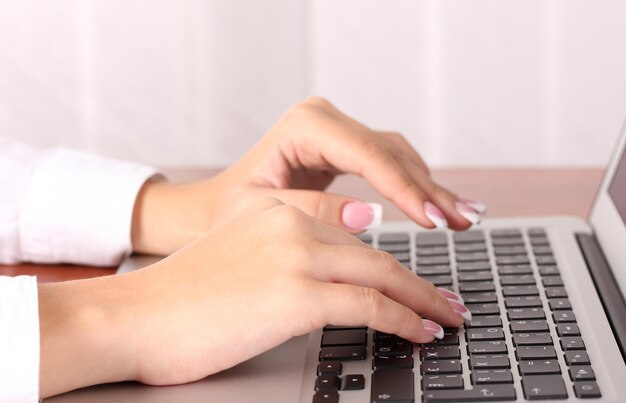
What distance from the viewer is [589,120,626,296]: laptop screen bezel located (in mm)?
846

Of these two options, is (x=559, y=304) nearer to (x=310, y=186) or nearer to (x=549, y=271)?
(x=549, y=271)

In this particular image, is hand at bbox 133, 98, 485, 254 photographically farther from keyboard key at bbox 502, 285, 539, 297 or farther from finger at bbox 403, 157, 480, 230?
keyboard key at bbox 502, 285, 539, 297

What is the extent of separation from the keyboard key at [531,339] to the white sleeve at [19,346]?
320 millimetres

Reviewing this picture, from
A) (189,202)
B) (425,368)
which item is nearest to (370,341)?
(425,368)

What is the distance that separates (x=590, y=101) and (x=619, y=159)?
1.41 metres

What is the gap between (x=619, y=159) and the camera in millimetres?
966

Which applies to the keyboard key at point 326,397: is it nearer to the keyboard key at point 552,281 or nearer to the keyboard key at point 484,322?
the keyboard key at point 484,322

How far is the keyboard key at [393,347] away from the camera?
688mm

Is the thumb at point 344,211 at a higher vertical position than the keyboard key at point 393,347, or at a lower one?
higher

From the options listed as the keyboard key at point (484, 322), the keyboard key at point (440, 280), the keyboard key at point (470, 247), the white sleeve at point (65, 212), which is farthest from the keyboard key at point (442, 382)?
the white sleeve at point (65, 212)

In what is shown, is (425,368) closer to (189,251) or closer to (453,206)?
(189,251)

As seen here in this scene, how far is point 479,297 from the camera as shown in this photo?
2.64ft

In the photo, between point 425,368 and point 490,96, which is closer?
point 425,368

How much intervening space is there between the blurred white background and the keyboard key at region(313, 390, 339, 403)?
1675 millimetres
